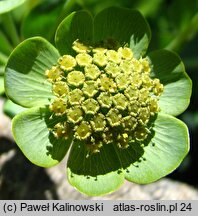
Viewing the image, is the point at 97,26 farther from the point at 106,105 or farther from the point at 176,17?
the point at 176,17

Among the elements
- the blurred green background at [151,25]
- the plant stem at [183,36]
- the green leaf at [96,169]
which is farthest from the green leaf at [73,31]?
the plant stem at [183,36]

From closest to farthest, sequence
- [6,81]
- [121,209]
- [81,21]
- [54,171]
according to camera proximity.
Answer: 1. [6,81]
2. [81,21]
3. [121,209]
4. [54,171]

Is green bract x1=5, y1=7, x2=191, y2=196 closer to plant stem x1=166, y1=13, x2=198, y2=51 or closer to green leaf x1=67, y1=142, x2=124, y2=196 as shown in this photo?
green leaf x1=67, y1=142, x2=124, y2=196

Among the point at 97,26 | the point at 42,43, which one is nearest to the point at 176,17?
the point at 97,26

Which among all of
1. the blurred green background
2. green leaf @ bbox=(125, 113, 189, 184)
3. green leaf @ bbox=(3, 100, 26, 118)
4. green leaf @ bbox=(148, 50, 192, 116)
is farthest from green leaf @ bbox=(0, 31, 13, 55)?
green leaf @ bbox=(125, 113, 189, 184)

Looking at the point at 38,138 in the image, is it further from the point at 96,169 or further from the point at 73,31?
the point at 73,31

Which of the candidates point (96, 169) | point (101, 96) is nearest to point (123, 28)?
point (101, 96)

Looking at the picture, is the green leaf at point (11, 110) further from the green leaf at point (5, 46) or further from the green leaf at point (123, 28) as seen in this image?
the green leaf at point (123, 28)
